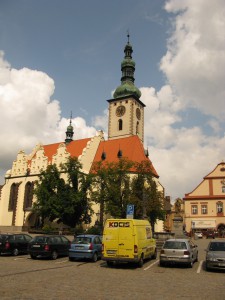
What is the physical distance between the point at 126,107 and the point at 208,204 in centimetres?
2471

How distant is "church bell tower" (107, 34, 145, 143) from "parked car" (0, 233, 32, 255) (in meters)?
44.3

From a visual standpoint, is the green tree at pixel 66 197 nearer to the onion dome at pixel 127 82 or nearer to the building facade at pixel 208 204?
the building facade at pixel 208 204

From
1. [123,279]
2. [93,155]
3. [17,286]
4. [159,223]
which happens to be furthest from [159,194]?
[17,286]

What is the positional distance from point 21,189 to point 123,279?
4696 centimetres

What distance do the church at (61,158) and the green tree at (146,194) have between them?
8.51 m

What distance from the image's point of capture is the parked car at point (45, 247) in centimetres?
1850

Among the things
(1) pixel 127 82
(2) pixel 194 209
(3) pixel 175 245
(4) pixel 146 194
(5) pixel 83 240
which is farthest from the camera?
(1) pixel 127 82

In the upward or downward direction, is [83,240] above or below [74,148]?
below

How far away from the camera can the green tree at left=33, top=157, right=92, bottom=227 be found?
1641 inches

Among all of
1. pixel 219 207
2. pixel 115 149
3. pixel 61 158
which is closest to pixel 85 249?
pixel 61 158

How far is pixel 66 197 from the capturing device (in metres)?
42.4

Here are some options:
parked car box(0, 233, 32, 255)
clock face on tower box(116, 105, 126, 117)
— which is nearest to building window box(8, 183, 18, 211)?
clock face on tower box(116, 105, 126, 117)

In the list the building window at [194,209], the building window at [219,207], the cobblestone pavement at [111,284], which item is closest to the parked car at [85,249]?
the cobblestone pavement at [111,284]

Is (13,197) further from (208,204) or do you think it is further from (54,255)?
(54,255)
